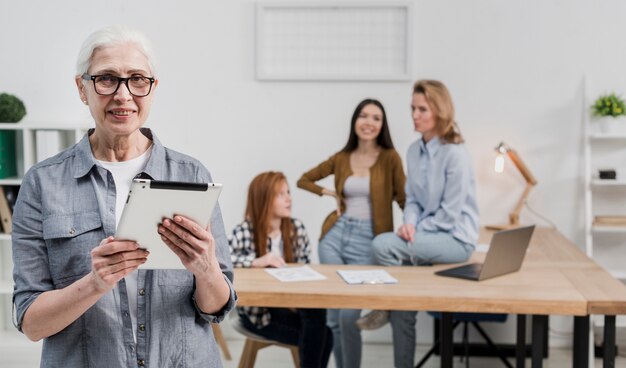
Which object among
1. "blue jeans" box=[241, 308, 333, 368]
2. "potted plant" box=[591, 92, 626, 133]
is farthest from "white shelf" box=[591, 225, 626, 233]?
"blue jeans" box=[241, 308, 333, 368]

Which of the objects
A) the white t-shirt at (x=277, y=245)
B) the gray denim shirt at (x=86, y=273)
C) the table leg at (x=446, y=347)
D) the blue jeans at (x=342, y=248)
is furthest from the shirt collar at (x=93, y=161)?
the blue jeans at (x=342, y=248)

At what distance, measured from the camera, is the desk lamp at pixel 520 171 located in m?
4.24

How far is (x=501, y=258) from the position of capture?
2934 mm

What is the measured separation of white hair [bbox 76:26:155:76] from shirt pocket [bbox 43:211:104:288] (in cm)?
30

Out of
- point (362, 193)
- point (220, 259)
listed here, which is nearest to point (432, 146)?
point (362, 193)

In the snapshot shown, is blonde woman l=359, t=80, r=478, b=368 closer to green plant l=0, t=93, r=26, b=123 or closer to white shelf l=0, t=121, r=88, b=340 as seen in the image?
white shelf l=0, t=121, r=88, b=340

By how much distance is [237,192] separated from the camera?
4656 millimetres

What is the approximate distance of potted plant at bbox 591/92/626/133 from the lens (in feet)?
13.9

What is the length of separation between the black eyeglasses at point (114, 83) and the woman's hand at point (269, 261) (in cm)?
179

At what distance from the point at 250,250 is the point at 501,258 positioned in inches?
44.4

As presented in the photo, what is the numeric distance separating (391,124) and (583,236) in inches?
55.1

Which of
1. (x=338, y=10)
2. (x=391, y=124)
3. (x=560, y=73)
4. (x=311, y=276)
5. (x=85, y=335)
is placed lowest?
(x=311, y=276)

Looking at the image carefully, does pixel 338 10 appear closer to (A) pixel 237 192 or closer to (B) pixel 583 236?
(A) pixel 237 192

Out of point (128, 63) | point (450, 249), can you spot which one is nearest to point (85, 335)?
point (128, 63)
